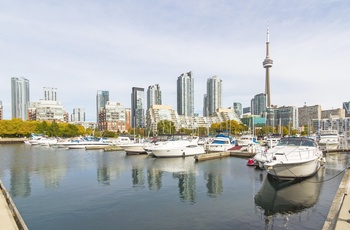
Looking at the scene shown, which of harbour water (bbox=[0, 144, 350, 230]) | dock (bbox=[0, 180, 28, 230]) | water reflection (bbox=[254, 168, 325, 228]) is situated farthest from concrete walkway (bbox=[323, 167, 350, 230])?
dock (bbox=[0, 180, 28, 230])

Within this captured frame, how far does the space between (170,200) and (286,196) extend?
848 centimetres

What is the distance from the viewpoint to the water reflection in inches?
624

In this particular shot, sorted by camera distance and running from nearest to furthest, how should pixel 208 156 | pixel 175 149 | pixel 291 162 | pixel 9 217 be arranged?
pixel 9 217, pixel 291 162, pixel 208 156, pixel 175 149

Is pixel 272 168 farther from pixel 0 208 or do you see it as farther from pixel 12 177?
pixel 12 177

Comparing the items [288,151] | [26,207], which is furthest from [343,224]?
[26,207]

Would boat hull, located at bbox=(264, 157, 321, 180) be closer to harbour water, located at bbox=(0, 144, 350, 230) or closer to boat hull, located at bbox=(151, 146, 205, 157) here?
harbour water, located at bbox=(0, 144, 350, 230)

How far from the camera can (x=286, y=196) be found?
60.5 ft

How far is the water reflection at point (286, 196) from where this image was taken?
15.9m

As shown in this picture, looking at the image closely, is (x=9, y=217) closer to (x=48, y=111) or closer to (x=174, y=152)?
(x=174, y=152)

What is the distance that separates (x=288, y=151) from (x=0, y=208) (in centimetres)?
2180

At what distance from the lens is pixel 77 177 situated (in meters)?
27.7

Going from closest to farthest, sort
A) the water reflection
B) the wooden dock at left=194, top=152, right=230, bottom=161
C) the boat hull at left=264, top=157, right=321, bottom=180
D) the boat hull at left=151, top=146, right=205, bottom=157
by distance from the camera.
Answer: the water reflection
the boat hull at left=264, top=157, right=321, bottom=180
the wooden dock at left=194, top=152, right=230, bottom=161
the boat hull at left=151, top=146, right=205, bottom=157

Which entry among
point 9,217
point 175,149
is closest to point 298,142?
point 175,149

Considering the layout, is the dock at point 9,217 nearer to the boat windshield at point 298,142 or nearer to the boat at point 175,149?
the boat windshield at point 298,142
